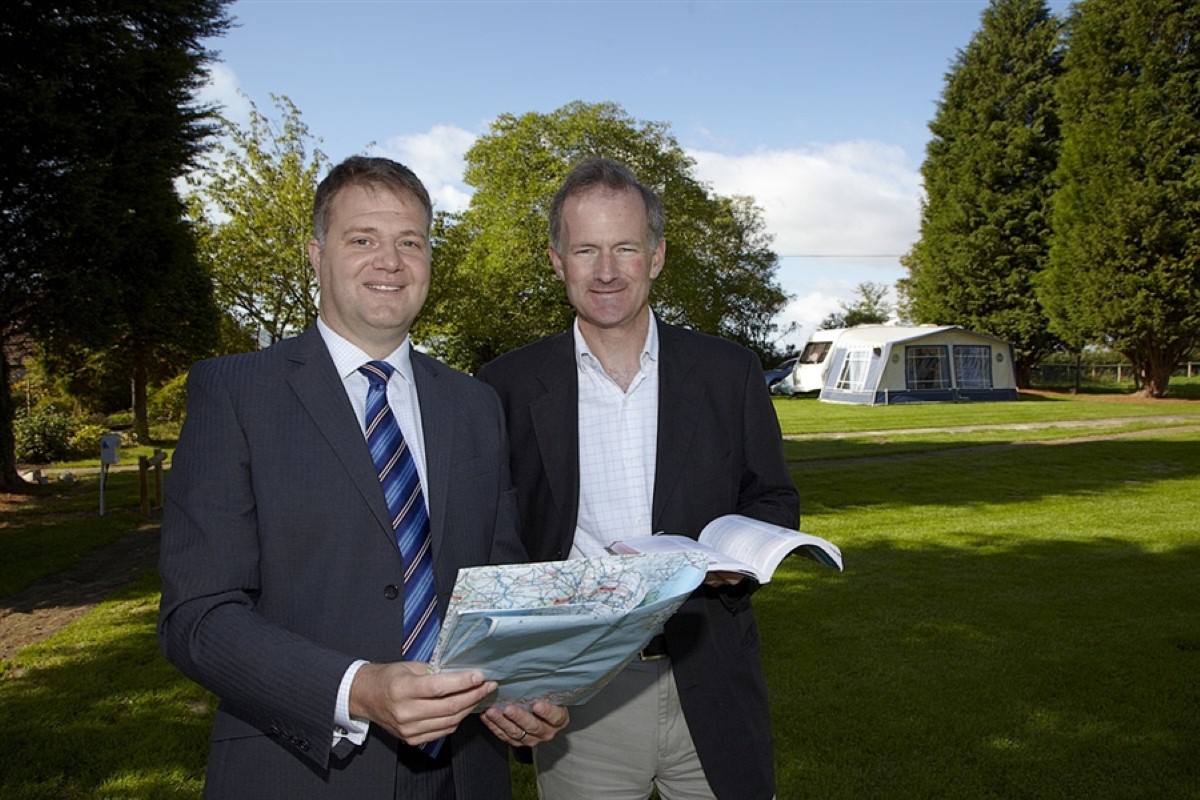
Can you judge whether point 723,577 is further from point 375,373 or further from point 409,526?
point 375,373

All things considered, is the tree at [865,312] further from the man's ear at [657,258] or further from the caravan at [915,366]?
the man's ear at [657,258]

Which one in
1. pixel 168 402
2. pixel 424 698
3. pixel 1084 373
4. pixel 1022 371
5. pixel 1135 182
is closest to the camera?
pixel 424 698

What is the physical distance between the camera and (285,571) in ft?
6.33

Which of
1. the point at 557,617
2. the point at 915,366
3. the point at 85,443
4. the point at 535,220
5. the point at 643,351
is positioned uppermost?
the point at 535,220

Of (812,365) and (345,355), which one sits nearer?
(345,355)

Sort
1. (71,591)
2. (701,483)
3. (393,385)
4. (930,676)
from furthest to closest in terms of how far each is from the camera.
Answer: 1. (71,591)
2. (930,676)
3. (701,483)
4. (393,385)

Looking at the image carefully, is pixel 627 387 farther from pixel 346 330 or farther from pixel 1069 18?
pixel 1069 18

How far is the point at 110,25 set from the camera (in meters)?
13.2

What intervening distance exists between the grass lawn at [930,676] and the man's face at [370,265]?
341cm

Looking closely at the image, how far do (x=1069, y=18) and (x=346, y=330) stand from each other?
4696 cm

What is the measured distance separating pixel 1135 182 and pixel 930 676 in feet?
119

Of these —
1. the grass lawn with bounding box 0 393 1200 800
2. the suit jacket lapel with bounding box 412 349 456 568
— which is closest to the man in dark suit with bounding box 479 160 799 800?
the suit jacket lapel with bounding box 412 349 456 568

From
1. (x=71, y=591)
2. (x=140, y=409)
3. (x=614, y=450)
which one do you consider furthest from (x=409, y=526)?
(x=140, y=409)

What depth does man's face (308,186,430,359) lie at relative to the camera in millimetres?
2150
